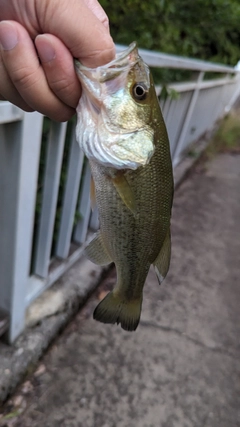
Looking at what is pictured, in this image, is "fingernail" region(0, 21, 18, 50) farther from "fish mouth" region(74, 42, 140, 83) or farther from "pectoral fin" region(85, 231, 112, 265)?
"pectoral fin" region(85, 231, 112, 265)

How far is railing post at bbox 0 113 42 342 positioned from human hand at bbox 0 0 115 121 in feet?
2.59

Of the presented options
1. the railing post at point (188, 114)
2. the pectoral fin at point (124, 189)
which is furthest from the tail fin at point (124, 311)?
the railing post at point (188, 114)

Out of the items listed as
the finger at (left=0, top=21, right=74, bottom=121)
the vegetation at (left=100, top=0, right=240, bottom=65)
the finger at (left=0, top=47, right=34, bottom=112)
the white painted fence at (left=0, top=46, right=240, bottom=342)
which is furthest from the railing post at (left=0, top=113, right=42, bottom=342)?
the vegetation at (left=100, top=0, right=240, bottom=65)

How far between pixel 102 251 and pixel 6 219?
2.74ft

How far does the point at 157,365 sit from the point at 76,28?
213 cm

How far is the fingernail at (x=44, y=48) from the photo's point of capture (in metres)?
0.81

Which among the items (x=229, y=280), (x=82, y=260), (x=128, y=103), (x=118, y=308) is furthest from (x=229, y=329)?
(x=128, y=103)

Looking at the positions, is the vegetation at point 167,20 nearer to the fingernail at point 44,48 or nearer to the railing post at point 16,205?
the railing post at point 16,205

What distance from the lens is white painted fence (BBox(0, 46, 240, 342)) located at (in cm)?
175

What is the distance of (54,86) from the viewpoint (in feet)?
2.98

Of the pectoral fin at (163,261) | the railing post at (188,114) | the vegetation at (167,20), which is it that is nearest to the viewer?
the pectoral fin at (163,261)

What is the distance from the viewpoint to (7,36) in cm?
80

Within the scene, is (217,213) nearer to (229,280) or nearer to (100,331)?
(229,280)

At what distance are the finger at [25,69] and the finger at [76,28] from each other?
0.18ft
